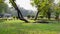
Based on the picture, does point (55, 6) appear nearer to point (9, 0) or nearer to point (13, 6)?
point (13, 6)

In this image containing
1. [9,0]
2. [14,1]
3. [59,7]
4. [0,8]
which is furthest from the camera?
[0,8]

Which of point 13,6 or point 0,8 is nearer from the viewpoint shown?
point 13,6

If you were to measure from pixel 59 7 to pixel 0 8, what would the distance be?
36.4 m

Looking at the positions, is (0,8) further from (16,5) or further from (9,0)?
(9,0)

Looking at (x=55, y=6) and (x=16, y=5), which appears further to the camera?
(x=55, y=6)

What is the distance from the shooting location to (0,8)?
88750 millimetres

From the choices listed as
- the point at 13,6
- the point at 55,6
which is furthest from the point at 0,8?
the point at 13,6

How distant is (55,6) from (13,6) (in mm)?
25027

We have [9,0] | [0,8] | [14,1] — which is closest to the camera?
[9,0]

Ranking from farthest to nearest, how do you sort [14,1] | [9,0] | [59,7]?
[59,7] → [14,1] → [9,0]

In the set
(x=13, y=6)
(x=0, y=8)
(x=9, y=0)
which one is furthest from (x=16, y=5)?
(x=0, y=8)

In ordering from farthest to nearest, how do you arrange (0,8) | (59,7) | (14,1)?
(0,8)
(59,7)
(14,1)

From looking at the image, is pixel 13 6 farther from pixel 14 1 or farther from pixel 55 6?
pixel 55 6

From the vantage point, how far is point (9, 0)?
3416 centimetres
